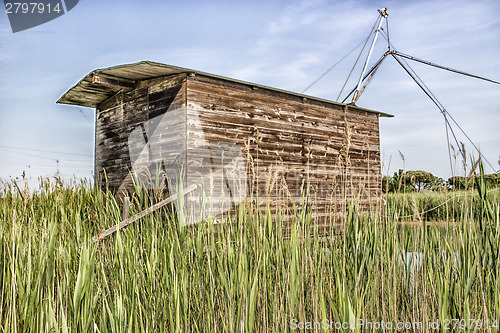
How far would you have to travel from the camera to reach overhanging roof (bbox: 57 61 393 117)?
317 inches

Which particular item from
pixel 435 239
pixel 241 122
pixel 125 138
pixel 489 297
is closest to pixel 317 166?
pixel 241 122

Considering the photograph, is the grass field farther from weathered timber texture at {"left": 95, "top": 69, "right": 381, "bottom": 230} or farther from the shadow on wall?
the shadow on wall

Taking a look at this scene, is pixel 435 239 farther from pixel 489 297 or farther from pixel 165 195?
pixel 165 195

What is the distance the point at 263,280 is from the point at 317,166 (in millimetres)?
8535

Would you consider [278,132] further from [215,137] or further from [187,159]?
[187,159]

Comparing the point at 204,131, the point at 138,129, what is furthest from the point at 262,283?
the point at 138,129

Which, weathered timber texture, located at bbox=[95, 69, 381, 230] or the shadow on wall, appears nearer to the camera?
the shadow on wall

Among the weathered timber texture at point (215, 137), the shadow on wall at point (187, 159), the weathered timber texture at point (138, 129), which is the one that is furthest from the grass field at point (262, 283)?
the weathered timber texture at point (138, 129)

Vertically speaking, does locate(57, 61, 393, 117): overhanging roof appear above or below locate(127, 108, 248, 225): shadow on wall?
above

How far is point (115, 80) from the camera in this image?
9.23 metres

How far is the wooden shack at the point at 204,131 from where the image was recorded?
8102 millimetres

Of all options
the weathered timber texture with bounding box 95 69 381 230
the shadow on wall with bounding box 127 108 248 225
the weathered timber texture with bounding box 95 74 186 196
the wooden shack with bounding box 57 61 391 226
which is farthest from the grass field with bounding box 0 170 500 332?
the weathered timber texture with bounding box 95 74 186 196

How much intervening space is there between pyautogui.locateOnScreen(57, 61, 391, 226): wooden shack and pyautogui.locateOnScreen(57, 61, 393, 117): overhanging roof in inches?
0.8

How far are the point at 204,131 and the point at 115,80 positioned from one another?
104 inches
